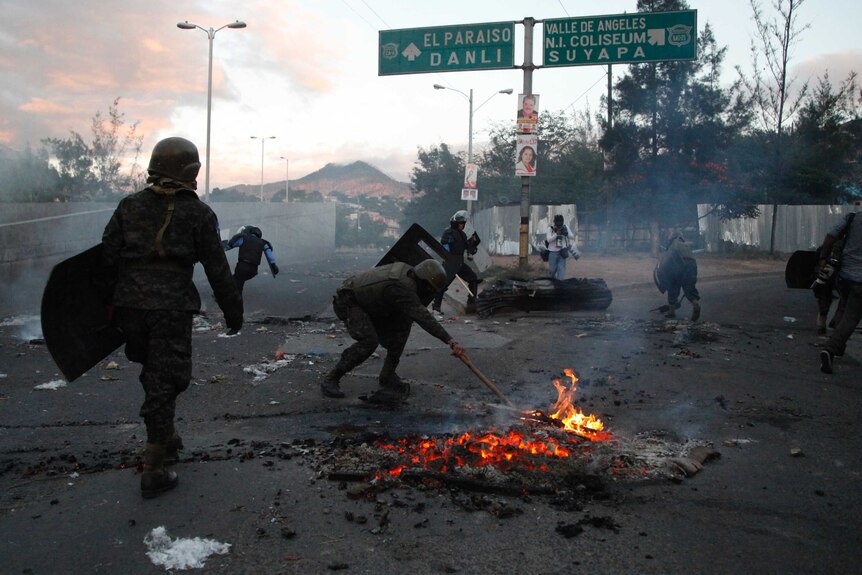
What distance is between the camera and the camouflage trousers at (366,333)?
561 centimetres

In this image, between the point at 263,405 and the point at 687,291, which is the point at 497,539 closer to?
the point at 263,405

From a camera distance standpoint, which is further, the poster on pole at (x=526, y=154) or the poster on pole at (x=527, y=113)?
the poster on pole at (x=526, y=154)

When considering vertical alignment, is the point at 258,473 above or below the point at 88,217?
below

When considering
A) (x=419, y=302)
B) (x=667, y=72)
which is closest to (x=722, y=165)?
(x=667, y=72)

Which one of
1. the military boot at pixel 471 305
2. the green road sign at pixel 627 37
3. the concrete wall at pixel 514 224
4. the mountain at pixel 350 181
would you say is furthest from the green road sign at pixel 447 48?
the mountain at pixel 350 181

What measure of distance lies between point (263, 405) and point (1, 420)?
Result: 6.20 ft

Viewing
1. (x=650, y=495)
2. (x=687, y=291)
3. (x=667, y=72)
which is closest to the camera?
(x=650, y=495)

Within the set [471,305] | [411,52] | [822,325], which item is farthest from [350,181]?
[822,325]

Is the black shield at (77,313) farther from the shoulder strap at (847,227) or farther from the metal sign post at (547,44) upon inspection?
the metal sign post at (547,44)

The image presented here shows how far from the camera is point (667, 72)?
23.7 meters

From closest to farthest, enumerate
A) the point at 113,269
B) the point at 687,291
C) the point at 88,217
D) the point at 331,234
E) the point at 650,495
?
the point at 650,495 < the point at 113,269 < the point at 687,291 < the point at 88,217 < the point at 331,234

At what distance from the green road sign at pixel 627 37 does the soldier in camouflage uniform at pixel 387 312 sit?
924 cm

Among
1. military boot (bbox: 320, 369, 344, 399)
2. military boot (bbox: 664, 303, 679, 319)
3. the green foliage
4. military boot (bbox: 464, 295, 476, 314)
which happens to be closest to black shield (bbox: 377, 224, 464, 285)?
military boot (bbox: 320, 369, 344, 399)

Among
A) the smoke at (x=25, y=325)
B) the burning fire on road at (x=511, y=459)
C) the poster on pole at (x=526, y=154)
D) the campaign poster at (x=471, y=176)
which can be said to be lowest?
the smoke at (x=25, y=325)
